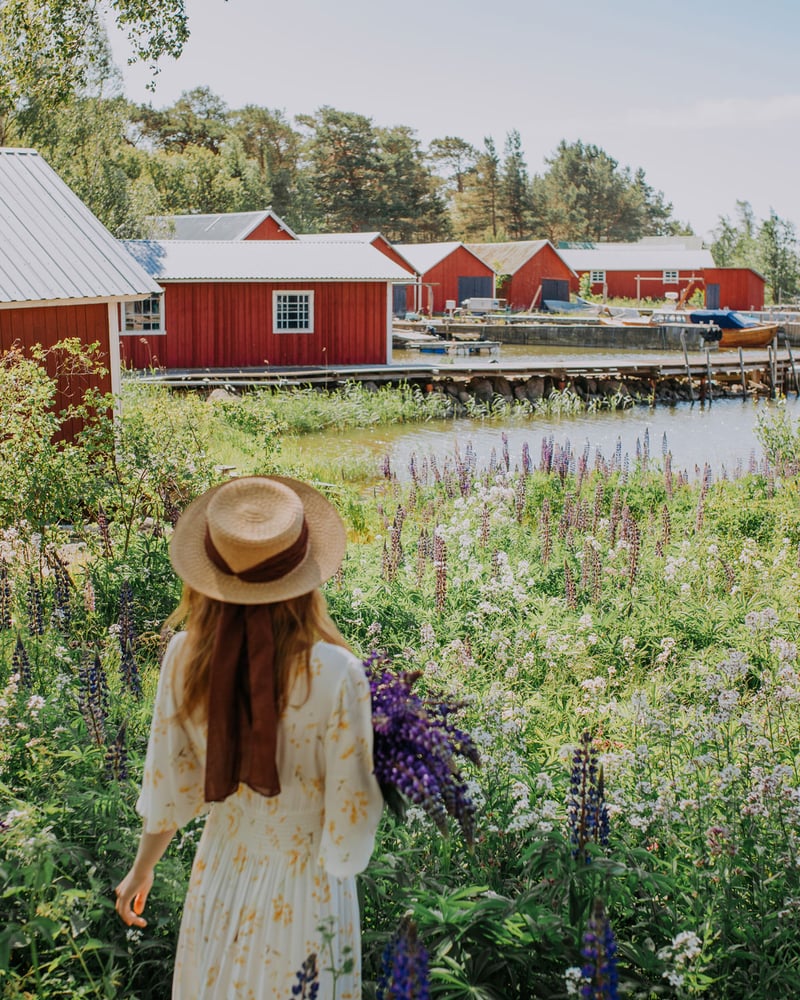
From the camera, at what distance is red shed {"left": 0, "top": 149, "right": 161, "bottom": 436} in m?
14.4

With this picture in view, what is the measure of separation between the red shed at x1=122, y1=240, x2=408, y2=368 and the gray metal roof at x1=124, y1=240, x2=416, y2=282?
0.03 m

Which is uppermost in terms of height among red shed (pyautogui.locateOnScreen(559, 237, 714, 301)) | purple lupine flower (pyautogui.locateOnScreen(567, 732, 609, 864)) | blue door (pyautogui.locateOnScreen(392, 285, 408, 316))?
red shed (pyautogui.locateOnScreen(559, 237, 714, 301))

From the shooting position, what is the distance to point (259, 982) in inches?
112

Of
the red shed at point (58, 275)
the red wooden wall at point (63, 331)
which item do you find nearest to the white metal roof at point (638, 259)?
the red shed at point (58, 275)

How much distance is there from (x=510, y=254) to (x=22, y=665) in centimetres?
6562

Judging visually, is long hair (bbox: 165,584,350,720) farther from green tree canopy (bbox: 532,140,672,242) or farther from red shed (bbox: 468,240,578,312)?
green tree canopy (bbox: 532,140,672,242)

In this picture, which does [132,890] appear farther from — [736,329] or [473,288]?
[473,288]

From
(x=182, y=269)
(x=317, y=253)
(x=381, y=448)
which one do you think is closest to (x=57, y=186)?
(x=381, y=448)

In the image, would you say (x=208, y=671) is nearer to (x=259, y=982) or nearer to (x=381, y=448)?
(x=259, y=982)

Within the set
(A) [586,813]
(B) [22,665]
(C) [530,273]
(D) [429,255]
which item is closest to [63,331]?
(B) [22,665]

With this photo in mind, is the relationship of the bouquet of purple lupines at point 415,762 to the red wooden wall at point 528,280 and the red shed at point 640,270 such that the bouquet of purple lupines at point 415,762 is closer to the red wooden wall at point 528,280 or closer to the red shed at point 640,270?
the red wooden wall at point 528,280

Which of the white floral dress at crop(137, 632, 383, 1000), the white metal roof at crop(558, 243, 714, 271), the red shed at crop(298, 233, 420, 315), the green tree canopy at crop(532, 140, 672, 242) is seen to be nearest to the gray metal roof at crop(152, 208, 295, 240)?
the red shed at crop(298, 233, 420, 315)

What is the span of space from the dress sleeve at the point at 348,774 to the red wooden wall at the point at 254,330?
2815 centimetres

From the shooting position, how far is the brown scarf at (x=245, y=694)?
110 inches
